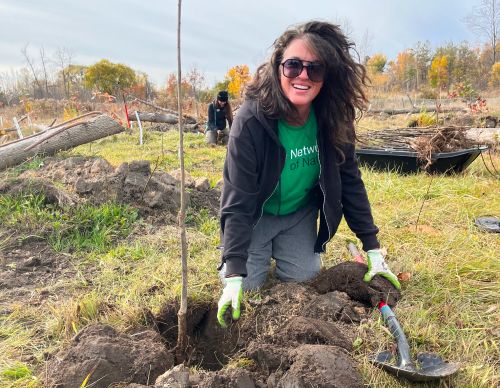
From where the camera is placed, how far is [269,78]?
1985 mm

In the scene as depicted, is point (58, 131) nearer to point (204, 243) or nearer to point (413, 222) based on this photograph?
point (204, 243)

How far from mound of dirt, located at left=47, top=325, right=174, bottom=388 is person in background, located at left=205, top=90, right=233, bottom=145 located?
7.05 metres

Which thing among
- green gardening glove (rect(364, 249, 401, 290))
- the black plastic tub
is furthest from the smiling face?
the black plastic tub

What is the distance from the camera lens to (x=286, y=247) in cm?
240

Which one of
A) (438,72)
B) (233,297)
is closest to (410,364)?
(233,297)

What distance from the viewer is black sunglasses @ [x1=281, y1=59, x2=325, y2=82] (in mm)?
1841

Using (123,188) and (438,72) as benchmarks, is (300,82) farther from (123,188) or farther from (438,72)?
(438,72)

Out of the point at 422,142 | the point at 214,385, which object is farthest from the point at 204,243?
the point at 422,142

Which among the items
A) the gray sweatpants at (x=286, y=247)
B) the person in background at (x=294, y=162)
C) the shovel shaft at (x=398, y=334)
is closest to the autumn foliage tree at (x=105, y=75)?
the gray sweatpants at (x=286, y=247)

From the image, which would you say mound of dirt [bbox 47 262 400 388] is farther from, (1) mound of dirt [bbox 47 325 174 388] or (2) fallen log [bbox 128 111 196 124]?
(2) fallen log [bbox 128 111 196 124]

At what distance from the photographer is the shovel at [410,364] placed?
1441 millimetres

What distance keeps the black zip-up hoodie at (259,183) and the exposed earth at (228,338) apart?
0.88 ft

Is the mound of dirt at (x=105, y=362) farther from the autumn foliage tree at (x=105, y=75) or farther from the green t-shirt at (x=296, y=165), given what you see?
the autumn foliage tree at (x=105, y=75)

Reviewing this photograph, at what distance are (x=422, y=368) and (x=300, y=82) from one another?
1.31 metres
